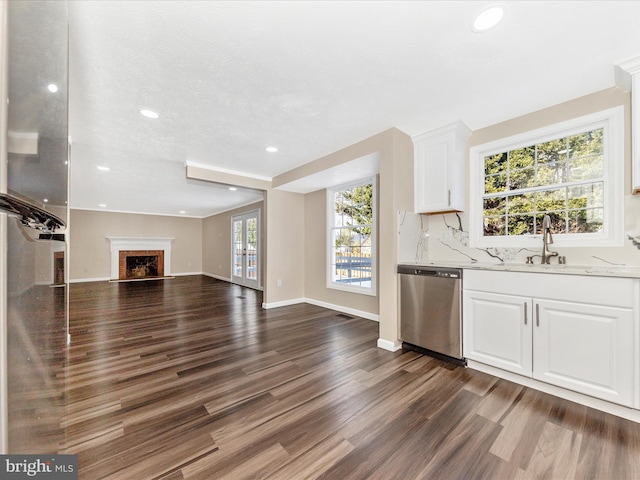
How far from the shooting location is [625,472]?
4.07ft

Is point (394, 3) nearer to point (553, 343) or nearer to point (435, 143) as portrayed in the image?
point (435, 143)

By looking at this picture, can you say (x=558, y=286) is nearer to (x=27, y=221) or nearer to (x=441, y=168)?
(x=441, y=168)

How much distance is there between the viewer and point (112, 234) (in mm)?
8367

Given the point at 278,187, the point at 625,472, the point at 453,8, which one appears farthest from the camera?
the point at 278,187

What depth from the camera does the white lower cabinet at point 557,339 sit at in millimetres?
1627

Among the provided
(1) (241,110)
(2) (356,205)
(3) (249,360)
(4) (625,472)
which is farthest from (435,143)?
(3) (249,360)

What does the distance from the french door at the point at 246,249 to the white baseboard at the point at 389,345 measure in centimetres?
443

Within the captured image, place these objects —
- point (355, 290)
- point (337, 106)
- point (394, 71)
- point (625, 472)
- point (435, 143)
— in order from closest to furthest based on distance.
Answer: point (625, 472) → point (394, 71) → point (337, 106) → point (435, 143) → point (355, 290)

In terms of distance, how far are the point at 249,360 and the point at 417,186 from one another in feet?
8.67

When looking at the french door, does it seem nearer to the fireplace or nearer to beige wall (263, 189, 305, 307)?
beige wall (263, 189, 305, 307)

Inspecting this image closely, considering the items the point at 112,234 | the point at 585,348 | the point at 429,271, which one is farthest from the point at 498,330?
the point at 112,234

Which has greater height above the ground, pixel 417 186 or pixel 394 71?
pixel 394 71

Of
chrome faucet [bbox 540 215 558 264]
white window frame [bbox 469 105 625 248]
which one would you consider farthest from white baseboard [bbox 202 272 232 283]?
chrome faucet [bbox 540 215 558 264]

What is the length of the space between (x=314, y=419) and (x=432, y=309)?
1.52m
